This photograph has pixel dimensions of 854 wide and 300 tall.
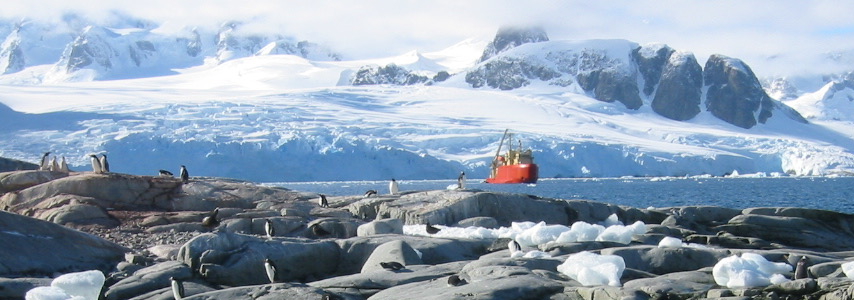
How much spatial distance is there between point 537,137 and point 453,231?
7743cm

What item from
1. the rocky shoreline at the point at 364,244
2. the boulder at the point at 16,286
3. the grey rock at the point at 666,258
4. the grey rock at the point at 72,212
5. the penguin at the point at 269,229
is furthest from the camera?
the grey rock at the point at 72,212

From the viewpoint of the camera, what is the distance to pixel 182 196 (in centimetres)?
2214

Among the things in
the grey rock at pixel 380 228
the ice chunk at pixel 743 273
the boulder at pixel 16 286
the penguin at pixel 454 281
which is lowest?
the grey rock at pixel 380 228

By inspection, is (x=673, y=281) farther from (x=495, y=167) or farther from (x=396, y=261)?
(x=495, y=167)

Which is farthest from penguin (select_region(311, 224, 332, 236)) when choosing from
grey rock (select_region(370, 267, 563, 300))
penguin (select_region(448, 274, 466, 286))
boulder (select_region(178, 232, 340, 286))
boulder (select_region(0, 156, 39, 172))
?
boulder (select_region(0, 156, 39, 172))

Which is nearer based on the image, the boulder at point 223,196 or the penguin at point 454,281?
the penguin at point 454,281

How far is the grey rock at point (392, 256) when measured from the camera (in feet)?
45.8

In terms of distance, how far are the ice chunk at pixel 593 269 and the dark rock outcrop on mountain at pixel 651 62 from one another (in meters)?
173

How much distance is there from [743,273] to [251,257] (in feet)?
22.6

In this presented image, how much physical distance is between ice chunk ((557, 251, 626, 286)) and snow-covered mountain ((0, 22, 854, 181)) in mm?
64357

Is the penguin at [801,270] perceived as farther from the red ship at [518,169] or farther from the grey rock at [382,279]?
the red ship at [518,169]

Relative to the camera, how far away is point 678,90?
175375 mm

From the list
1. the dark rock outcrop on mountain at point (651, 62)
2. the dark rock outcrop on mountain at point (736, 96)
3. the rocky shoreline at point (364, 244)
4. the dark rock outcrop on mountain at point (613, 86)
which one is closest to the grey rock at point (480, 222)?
the rocky shoreline at point (364, 244)

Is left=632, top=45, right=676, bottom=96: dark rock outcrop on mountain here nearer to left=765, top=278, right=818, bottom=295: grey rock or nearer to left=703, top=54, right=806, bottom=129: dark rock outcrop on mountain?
left=703, top=54, right=806, bottom=129: dark rock outcrop on mountain
